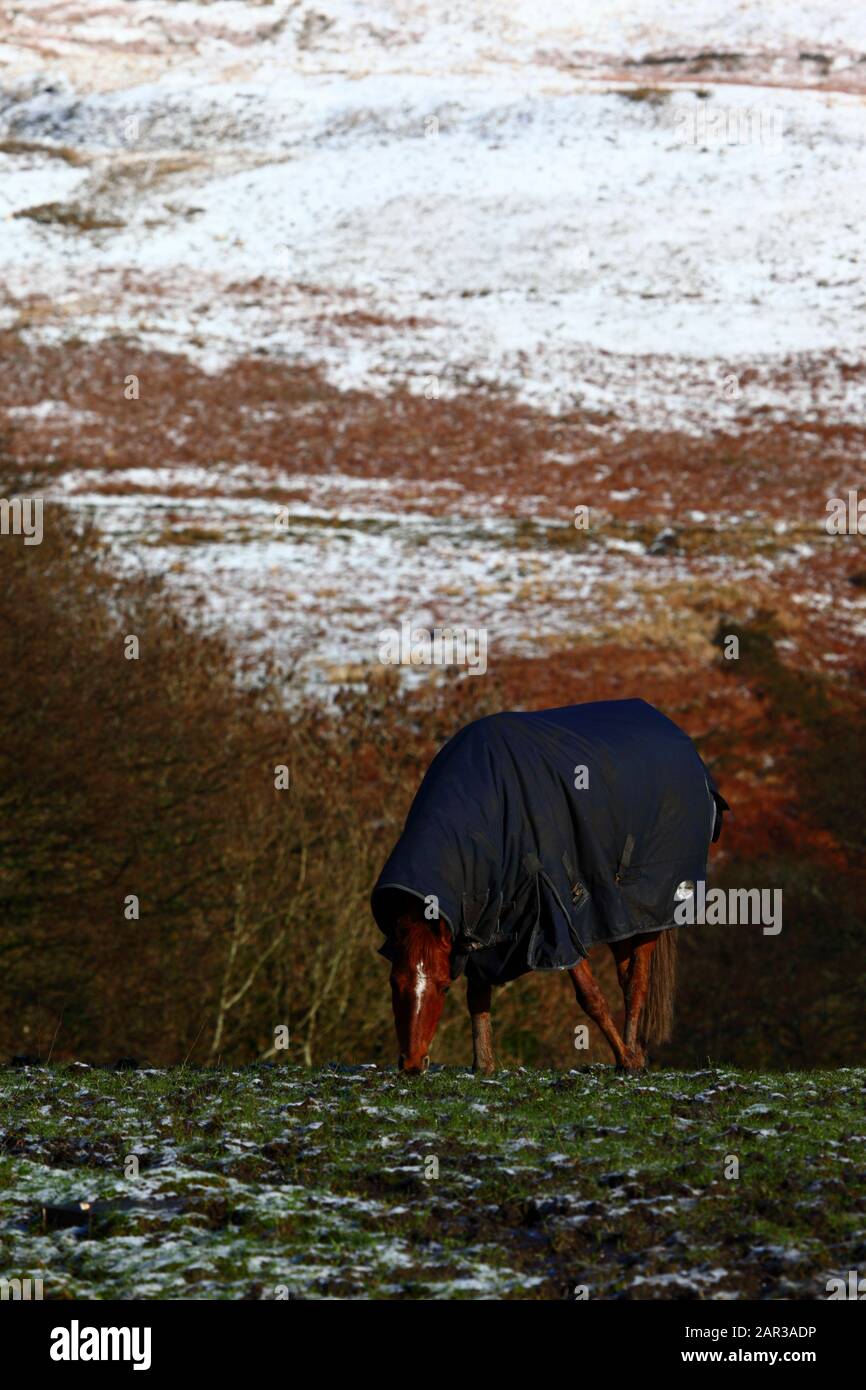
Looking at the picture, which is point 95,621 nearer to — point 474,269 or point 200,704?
point 200,704

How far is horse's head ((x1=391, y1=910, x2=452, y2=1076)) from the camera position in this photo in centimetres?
959

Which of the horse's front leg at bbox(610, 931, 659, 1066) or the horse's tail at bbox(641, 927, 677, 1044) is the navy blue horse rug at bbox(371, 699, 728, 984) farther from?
the horse's tail at bbox(641, 927, 677, 1044)

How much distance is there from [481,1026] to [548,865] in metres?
1.30

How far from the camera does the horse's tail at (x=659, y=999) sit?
39.8ft

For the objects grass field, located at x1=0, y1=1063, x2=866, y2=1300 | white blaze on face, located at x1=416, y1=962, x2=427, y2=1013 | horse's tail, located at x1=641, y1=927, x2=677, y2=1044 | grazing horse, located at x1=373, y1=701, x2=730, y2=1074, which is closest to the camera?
grass field, located at x1=0, y1=1063, x2=866, y2=1300

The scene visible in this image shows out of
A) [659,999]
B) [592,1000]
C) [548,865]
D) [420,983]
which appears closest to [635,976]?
[659,999]

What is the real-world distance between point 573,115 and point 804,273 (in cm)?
2141

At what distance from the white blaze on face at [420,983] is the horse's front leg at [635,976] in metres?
2.45

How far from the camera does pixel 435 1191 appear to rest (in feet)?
23.5

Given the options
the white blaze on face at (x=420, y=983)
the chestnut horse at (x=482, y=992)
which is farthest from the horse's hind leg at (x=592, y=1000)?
the white blaze on face at (x=420, y=983)

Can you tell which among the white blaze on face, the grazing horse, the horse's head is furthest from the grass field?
the grazing horse

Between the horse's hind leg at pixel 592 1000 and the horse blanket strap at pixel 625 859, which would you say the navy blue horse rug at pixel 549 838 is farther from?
the horse's hind leg at pixel 592 1000

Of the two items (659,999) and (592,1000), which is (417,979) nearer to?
(592,1000)

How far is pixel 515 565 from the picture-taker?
58.5 metres
